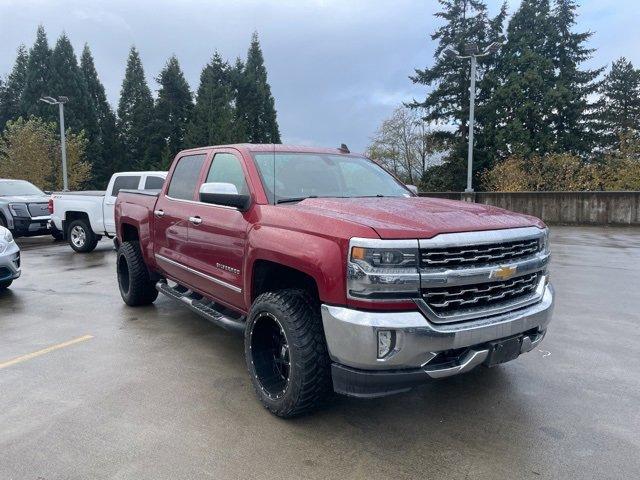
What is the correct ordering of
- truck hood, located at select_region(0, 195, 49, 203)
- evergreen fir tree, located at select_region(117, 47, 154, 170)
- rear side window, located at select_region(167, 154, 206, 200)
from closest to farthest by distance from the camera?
rear side window, located at select_region(167, 154, 206, 200) < truck hood, located at select_region(0, 195, 49, 203) < evergreen fir tree, located at select_region(117, 47, 154, 170)

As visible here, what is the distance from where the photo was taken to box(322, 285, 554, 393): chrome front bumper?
2.77 meters

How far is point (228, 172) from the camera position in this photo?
4430 mm

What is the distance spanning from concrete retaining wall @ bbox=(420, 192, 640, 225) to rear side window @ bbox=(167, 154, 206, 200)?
13776mm

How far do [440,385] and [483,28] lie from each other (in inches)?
1542

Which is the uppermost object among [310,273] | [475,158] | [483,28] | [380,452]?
[483,28]

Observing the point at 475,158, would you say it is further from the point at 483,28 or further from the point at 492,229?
the point at 492,229

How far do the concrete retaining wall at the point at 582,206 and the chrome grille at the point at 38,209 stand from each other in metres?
12.2

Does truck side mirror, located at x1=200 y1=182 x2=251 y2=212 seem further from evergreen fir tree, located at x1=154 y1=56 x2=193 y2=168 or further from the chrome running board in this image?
evergreen fir tree, located at x1=154 y1=56 x2=193 y2=168

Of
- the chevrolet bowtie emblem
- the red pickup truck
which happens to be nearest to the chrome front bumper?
the red pickup truck

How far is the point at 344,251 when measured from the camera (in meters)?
2.88

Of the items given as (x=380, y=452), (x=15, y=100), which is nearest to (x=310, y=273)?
(x=380, y=452)

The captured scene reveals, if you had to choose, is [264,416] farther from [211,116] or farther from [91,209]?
[211,116]

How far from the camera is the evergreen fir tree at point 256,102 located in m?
49.9

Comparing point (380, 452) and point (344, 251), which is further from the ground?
point (344, 251)
